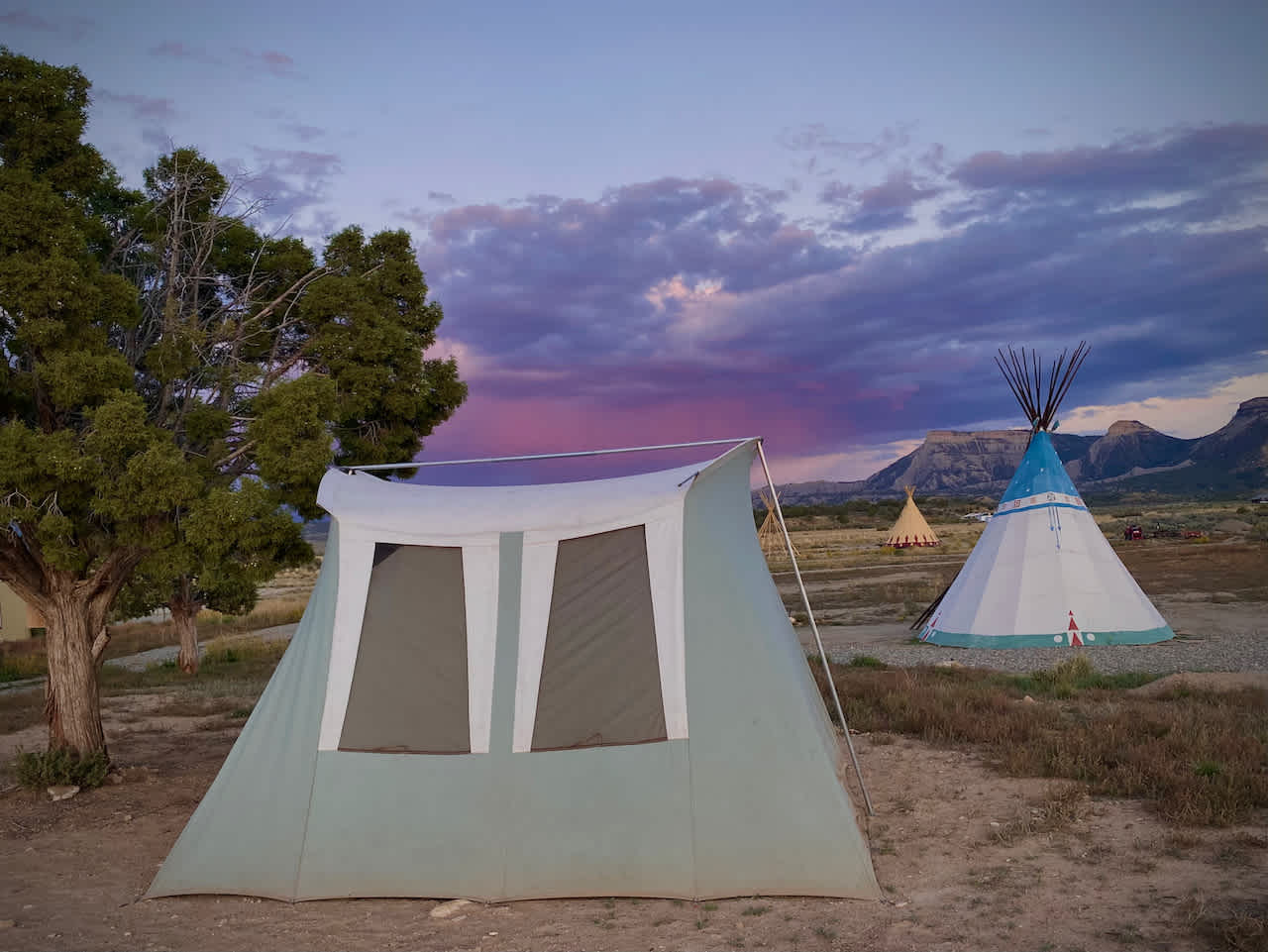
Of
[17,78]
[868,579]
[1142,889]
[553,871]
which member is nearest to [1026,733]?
[1142,889]

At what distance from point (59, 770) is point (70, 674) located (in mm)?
894

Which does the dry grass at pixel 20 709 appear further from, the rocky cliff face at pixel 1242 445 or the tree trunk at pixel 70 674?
the rocky cliff face at pixel 1242 445

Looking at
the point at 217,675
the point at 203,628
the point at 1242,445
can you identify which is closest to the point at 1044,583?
the point at 217,675

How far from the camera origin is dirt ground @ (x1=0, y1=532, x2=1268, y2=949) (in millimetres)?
5145

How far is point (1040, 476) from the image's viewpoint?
17.7 metres

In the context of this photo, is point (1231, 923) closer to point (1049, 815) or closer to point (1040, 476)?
point (1049, 815)

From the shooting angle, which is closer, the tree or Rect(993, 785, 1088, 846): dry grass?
Rect(993, 785, 1088, 846): dry grass

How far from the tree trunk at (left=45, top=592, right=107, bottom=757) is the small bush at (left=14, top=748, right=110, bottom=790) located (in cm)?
10

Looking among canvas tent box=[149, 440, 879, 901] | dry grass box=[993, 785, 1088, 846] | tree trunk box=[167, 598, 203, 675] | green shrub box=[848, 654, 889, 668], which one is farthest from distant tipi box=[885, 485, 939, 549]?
canvas tent box=[149, 440, 879, 901]

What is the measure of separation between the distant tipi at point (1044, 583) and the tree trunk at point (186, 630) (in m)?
15.2

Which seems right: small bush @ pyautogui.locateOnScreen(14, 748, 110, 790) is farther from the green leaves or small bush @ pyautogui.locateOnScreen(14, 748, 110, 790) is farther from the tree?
the green leaves

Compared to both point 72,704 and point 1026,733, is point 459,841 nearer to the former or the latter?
point 72,704

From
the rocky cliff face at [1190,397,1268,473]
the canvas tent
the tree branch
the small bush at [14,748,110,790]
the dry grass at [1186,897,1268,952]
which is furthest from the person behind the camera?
the rocky cliff face at [1190,397,1268,473]

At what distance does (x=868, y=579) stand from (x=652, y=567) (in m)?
29.7
